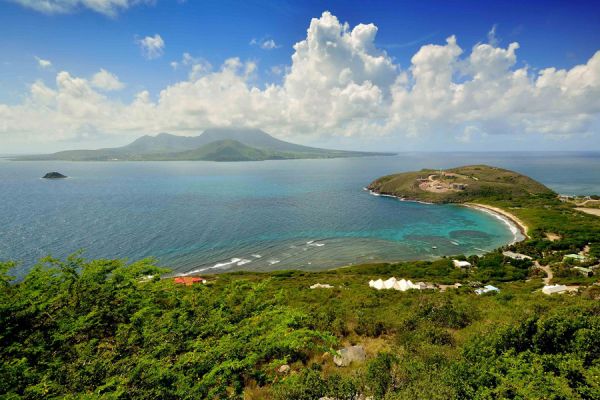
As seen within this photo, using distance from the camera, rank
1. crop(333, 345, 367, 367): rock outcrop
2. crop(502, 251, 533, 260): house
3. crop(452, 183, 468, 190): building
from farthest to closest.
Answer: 1. crop(452, 183, 468, 190): building
2. crop(502, 251, 533, 260): house
3. crop(333, 345, 367, 367): rock outcrop

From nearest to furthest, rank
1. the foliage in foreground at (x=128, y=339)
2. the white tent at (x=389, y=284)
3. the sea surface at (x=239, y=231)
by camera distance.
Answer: the foliage in foreground at (x=128, y=339) → the white tent at (x=389, y=284) → the sea surface at (x=239, y=231)

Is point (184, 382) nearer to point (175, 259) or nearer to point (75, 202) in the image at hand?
point (175, 259)

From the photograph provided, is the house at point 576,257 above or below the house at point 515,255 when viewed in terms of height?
above

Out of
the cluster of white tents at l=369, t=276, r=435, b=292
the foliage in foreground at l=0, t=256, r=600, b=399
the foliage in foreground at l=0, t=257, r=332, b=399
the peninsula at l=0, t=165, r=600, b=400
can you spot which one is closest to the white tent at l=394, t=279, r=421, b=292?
the cluster of white tents at l=369, t=276, r=435, b=292

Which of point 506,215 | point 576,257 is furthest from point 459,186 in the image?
point 576,257

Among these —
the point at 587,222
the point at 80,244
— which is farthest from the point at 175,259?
the point at 587,222

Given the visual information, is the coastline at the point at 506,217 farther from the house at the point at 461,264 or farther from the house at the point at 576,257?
the house at the point at 461,264

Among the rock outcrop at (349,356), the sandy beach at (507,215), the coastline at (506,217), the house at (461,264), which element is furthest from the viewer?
the sandy beach at (507,215)

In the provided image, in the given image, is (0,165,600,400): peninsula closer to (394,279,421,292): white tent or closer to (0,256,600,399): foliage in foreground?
(0,256,600,399): foliage in foreground

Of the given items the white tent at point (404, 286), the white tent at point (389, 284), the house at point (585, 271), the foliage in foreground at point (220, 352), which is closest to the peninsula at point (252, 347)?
the foliage in foreground at point (220, 352)
